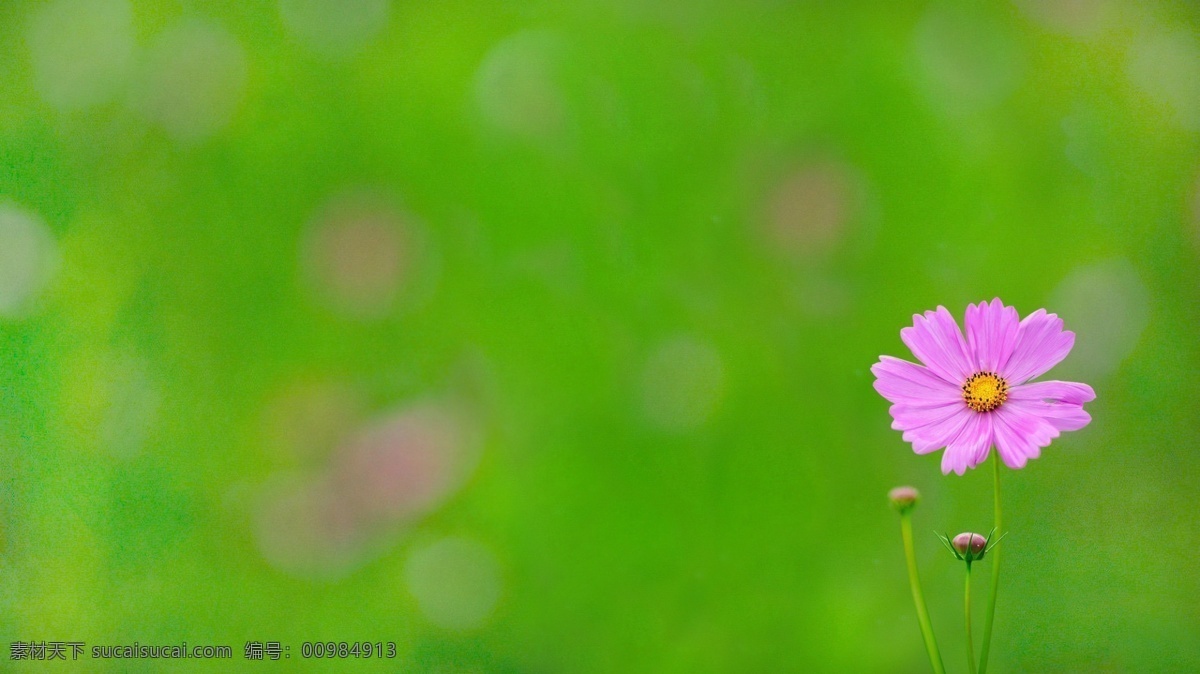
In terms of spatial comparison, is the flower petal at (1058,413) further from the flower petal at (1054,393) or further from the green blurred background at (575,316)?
the green blurred background at (575,316)

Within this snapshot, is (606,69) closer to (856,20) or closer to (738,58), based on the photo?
(738,58)

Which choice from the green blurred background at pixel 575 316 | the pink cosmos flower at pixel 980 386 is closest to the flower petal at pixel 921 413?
the pink cosmos flower at pixel 980 386

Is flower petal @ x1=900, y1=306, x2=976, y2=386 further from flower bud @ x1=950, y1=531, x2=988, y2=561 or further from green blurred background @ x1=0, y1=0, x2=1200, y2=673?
green blurred background @ x1=0, y1=0, x2=1200, y2=673

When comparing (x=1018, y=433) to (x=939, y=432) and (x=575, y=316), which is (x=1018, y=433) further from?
(x=575, y=316)

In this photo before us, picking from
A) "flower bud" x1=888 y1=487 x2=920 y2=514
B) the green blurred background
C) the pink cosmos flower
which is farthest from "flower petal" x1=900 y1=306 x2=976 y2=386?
the green blurred background

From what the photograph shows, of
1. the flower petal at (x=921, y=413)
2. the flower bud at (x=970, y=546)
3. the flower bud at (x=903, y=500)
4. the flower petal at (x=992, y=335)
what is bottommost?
the flower bud at (x=970, y=546)

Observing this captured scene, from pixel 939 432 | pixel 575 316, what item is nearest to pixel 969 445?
pixel 939 432

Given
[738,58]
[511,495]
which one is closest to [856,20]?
[738,58]
